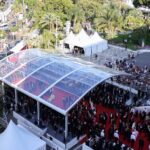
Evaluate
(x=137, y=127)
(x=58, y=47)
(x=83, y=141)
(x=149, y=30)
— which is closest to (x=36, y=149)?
(x=83, y=141)

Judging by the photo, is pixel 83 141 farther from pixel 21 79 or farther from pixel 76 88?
pixel 21 79

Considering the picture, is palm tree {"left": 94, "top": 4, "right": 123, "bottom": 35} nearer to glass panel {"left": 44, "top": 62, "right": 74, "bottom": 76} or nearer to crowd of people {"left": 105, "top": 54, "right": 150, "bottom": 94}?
crowd of people {"left": 105, "top": 54, "right": 150, "bottom": 94}

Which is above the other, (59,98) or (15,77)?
(15,77)

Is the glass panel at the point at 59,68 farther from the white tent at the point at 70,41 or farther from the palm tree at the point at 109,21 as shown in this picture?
the palm tree at the point at 109,21

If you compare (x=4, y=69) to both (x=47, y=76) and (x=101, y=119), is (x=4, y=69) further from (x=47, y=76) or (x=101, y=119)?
(x=101, y=119)

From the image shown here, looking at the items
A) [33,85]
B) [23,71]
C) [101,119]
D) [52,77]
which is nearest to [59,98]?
[52,77]

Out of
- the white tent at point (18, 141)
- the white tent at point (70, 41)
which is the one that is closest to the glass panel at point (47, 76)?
the white tent at point (18, 141)

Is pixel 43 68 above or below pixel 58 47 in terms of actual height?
above
